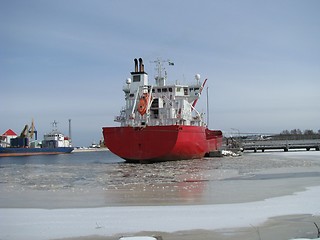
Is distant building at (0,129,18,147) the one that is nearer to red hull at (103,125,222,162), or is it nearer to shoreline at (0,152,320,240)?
red hull at (103,125,222,162)

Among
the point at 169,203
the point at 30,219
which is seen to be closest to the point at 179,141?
the point at 169,203

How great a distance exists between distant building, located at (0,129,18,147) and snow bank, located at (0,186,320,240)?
70.6 m

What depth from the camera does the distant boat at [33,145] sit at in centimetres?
6231

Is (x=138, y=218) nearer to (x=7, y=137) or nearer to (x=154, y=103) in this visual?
(x=154, y=103)

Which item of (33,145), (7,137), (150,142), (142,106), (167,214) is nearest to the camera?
(167,214)

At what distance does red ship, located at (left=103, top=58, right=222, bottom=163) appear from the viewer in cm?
2302

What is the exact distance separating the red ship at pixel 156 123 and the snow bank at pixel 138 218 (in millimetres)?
15427

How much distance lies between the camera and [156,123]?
2573cm

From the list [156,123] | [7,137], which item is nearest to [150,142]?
[156,123]

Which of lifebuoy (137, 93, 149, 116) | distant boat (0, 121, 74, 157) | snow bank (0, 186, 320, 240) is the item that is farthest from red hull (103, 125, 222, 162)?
distant boat (0, 121, 74, 157)

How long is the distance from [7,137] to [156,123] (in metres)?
61.3

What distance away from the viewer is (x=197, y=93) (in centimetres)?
3162

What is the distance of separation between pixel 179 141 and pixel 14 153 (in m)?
45.5

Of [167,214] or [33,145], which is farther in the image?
[33,145]
